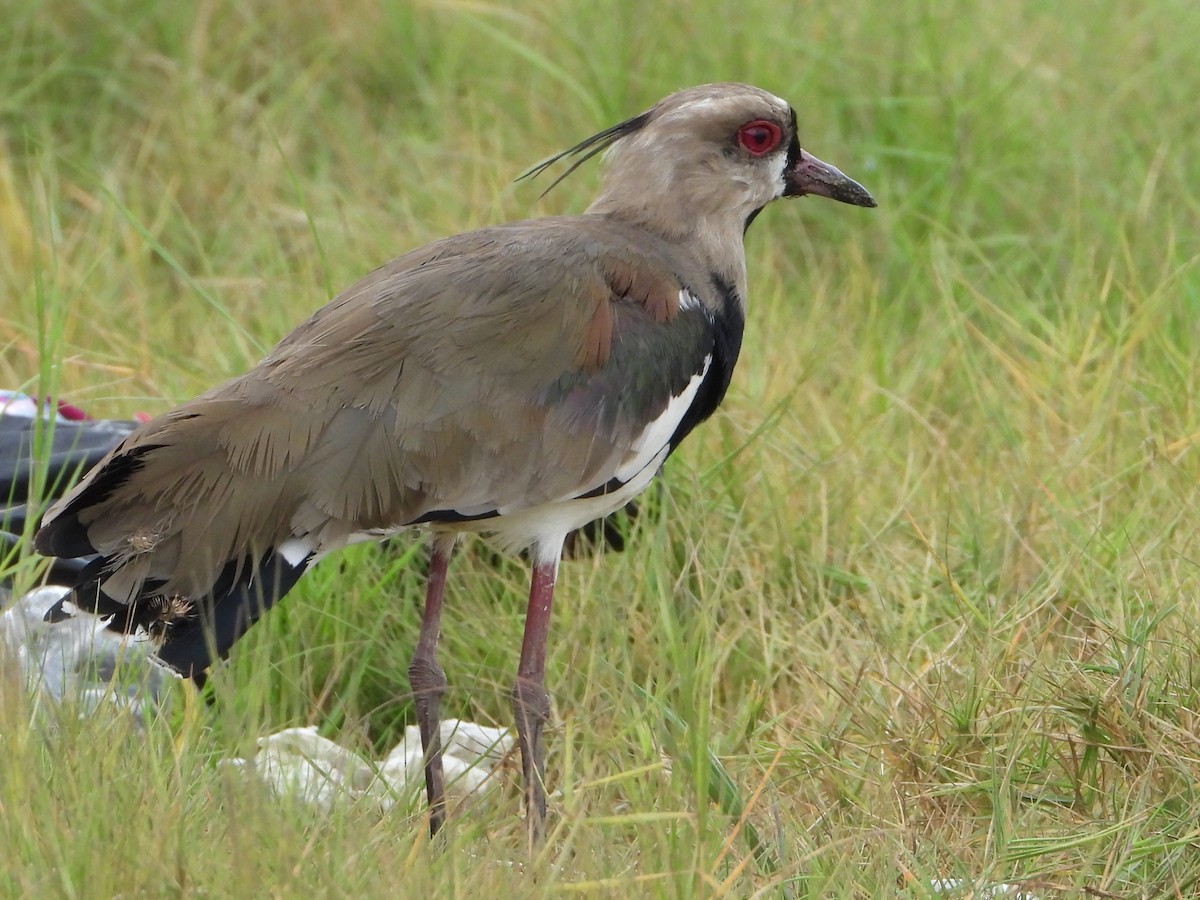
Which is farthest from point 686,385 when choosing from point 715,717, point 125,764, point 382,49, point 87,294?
point 382,49

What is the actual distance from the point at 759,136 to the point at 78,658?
169 cm

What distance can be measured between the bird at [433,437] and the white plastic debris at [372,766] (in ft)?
0.25

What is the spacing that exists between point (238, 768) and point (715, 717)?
41.4 inches

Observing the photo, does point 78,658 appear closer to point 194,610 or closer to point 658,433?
point 194,610

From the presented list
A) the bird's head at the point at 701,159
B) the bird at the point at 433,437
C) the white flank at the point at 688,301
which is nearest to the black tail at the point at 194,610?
the bird at the point at 433,437

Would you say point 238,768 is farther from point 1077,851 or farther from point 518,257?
point 1077,851

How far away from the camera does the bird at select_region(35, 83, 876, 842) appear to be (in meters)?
2.89

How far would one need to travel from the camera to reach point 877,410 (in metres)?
4.30

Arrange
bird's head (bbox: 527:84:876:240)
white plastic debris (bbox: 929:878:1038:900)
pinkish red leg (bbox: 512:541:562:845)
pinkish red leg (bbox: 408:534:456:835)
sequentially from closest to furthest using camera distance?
white plastic debris (bbox: 929:878:1038:900)
pinkish red leg (bbox: 512:541:562:845)
pinkish red leg (bbox: 408:534:456:835)
bird's head (bbox: 527:84:876:240)

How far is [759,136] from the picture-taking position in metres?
3.51

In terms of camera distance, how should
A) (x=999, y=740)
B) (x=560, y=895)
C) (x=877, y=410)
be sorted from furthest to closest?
(x=877, y=410)
(x=999, y=740)
(x=560, y=895)

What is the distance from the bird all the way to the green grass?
0.20 m

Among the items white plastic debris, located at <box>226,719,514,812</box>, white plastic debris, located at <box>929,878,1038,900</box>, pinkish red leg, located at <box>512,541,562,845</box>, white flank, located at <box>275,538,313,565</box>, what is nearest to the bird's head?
pinkish red leg, located at <box>512,541,562,845</box>

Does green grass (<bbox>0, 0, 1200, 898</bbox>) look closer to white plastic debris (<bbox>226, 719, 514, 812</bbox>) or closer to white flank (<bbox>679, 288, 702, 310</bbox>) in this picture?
white plastic debris (<bbox>226, 719, 514, 812</bbox>)
